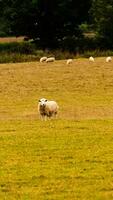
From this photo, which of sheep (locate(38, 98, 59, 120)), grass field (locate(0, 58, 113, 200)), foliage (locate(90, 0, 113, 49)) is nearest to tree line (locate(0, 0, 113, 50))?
foliage (locate(90, 0, 113, 49))

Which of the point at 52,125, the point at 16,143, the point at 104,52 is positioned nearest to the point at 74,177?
the point at 16,143

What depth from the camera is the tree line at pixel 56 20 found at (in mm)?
71125

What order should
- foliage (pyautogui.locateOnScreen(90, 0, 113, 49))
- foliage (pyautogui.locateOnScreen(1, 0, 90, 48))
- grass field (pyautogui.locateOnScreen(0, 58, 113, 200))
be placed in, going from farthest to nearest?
foliage (pyautogui.locateOnScreen(1, 0, 90, 48)) < foliage (pyautogui.locateOnScreen(90, 0, 113, 49)) < grass field (pyautogui.locateOnScreen(0, 58, 113, 200))

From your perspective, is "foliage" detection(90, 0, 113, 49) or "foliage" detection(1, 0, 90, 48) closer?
"foliage" detection(90, 0, 113, 49)

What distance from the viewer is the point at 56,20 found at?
7269 cm

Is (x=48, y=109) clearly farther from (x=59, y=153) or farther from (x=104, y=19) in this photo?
(x=104, y=19)

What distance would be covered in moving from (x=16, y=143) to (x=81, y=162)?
3.24m

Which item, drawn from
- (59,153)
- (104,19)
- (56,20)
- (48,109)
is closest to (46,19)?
(56,20)

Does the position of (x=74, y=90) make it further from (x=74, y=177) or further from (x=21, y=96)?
(x=74, y=177)

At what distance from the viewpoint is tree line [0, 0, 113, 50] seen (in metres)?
71.1

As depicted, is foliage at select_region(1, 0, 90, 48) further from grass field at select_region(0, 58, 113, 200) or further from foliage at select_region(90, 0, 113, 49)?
grass field at select_region(0, 58, 113, 200)

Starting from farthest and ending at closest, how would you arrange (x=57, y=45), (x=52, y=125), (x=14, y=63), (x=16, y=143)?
(x=57, y=45) → (x=14, y=63) → (x=52, y=125) → (x=16, y=143)

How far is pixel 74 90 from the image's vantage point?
1556 inches

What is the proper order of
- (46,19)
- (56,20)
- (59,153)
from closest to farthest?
(59,153)
(46,19)
(56,20)
